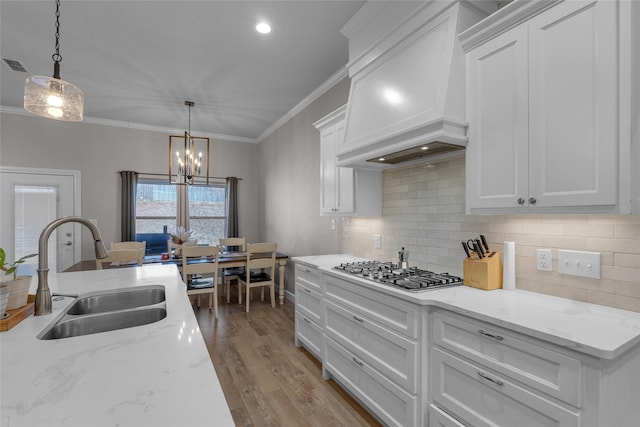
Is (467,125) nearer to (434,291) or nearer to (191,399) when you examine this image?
(434,291)

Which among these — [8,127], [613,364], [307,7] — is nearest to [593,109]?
[613,364]

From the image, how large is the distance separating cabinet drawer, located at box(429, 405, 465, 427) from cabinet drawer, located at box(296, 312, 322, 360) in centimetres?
120

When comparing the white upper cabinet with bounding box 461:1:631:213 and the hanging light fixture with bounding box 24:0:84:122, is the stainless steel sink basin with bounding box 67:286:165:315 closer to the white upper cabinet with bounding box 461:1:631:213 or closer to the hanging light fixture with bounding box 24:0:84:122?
the hanging light fixture with bounding box 24:0:84:122

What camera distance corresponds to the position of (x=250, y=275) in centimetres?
446

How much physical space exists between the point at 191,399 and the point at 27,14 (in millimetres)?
3540

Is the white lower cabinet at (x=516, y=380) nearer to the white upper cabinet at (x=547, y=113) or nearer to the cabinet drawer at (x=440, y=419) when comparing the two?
the cabinet drawer at (x=440, y=419)

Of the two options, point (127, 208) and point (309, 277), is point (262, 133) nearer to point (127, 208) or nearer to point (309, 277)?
point (127, 208)

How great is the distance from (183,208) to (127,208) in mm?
887

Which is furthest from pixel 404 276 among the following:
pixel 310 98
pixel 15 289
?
pixel 310 98

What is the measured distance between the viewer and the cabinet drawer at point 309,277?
2.73 m

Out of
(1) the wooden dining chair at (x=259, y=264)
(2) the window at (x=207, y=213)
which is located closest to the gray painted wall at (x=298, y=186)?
(1) the wooden dining chair at (x=259, y=264)

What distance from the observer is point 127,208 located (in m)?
5.18

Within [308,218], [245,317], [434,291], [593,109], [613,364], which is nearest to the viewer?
[613,364]

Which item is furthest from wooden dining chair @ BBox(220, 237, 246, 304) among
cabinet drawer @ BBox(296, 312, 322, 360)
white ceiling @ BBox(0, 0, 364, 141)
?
white ceiling @ BBox(0, 0, 364, 141)
